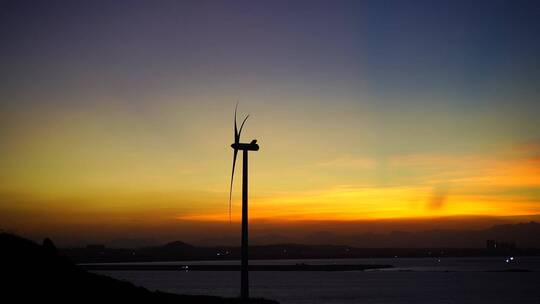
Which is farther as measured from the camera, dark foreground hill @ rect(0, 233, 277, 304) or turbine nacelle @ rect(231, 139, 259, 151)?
turbine nacelle @ rect(231, 139, 259, 151)

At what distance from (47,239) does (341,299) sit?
71.3 meters

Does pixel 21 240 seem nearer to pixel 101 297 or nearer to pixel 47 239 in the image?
pixel 47 239

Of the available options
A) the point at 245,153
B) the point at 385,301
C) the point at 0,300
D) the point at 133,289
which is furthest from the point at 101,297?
the point at 385,301

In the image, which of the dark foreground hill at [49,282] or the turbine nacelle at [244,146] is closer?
the dark foreground hill at [49,282]

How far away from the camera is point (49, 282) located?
125ft

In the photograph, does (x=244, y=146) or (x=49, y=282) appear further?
(x=244, y=146)

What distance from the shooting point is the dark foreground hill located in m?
35.7

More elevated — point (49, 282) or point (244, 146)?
point (244, 146)

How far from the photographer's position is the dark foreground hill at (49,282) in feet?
117

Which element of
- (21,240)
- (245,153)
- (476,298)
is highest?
(245,153)

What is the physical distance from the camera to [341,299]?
108375 mm

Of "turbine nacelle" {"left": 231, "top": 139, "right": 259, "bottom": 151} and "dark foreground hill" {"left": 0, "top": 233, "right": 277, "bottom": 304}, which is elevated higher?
"turbine nacelle" {"left": 231, "top": 139, "right": 259, "bottom": 151}

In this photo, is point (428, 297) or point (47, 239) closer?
point (47, 239)

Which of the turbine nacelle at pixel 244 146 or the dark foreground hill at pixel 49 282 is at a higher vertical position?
the turbine nacelle at pixel 244 146
